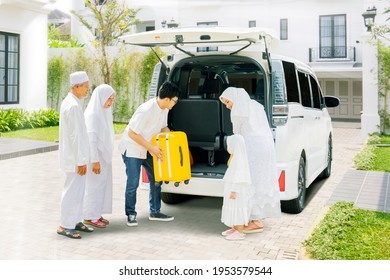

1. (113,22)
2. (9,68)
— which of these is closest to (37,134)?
(9,68)

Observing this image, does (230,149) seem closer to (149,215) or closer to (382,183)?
(149,215)

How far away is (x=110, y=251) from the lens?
3244 mm

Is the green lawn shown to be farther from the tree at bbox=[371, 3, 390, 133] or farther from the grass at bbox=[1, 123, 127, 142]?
the tree at bbox=[371, 3, 390, 133]

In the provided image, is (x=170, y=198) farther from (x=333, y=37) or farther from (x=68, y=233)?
(x=333, y=37)

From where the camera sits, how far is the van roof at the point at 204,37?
3.48 m

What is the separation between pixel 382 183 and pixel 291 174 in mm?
2018

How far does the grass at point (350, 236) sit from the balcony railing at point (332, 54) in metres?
7.59

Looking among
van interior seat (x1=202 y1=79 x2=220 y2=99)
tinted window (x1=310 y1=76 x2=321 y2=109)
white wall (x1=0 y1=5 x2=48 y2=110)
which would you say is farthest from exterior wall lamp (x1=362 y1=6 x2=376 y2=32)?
white wall (x1=0 y1=5 x2=48 y2=110)

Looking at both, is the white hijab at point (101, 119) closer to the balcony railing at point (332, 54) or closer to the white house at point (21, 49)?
the white house at point (21, 49)

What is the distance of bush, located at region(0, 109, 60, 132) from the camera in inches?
410

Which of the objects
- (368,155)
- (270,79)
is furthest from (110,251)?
(368,155)

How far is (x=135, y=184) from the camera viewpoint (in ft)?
12.6

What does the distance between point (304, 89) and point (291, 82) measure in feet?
1.99

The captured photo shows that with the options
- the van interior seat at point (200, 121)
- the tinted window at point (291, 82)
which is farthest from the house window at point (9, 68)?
the tinted window at point (291, 82)
